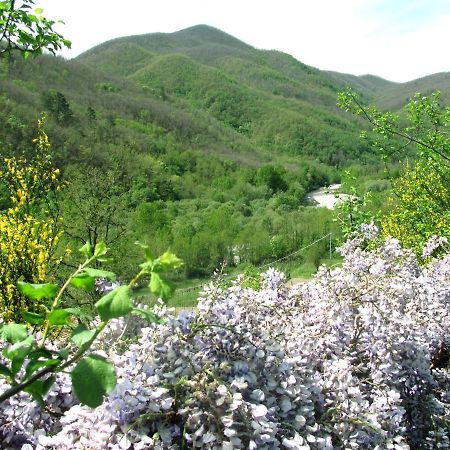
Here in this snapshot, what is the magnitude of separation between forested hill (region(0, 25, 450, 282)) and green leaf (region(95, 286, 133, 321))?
7.88 metres

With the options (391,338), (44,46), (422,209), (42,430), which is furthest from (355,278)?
(422,209)

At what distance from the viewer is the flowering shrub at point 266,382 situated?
2.04m

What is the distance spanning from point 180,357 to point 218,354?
8.6 inches

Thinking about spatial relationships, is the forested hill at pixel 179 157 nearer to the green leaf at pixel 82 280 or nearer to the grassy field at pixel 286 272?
the grassy field at pixel 286 272

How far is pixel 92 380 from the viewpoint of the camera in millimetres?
1278

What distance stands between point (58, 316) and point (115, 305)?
0.24 m

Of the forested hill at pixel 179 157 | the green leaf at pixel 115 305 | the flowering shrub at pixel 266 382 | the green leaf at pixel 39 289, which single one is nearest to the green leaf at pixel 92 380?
the green leaf at pixel 115 305

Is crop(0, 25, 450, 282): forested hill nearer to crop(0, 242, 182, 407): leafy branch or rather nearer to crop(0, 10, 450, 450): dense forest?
crop(0, 10, 450, 450): dense forest

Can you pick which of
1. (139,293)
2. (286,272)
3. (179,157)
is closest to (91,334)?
(139,293)

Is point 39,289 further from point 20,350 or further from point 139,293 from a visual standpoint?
point 139,293

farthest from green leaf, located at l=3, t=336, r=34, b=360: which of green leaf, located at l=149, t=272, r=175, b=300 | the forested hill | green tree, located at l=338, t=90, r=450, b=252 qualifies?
the forested hill

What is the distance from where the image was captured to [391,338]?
336 centimetres

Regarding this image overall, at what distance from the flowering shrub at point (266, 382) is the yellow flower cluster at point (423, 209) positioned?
16.7 ft

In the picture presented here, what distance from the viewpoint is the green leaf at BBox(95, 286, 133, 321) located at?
4.10ft
